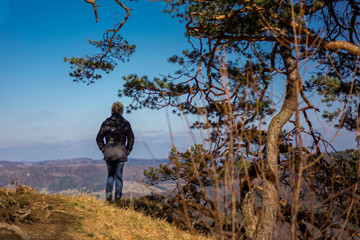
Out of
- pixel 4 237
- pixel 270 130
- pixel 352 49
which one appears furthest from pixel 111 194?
pixel 352 49

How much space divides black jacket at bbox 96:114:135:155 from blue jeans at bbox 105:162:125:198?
39 centimetres

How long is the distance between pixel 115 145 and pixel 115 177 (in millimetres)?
757

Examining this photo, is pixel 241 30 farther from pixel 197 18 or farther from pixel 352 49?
pixel 352 49

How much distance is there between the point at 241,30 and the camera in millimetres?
6820

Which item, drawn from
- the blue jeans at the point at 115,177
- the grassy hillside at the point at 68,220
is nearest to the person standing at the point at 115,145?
the blue jeans at the point at 115,177

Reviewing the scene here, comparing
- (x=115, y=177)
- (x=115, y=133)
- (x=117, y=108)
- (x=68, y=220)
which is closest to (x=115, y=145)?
(x=115, y=133)

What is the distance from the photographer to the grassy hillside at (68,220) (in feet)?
13.2

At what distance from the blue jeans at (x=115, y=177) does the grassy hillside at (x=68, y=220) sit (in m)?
0.48

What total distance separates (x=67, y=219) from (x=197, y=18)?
15.6ft

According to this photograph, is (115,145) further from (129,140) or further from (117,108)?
(117,108)

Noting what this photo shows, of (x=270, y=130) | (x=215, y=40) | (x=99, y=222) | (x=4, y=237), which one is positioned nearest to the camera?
(x=4, y=237)

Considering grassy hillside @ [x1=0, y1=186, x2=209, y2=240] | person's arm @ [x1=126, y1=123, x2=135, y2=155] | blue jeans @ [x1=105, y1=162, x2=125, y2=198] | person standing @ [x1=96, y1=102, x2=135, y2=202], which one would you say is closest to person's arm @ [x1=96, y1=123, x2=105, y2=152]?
person standing @ [x1=96, y1=102, x2=135, y2=202]

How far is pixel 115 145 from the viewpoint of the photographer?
6.84 meters

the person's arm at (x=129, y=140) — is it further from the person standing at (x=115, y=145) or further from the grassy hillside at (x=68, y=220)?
the grassy hillside at (x=68, y=220)
